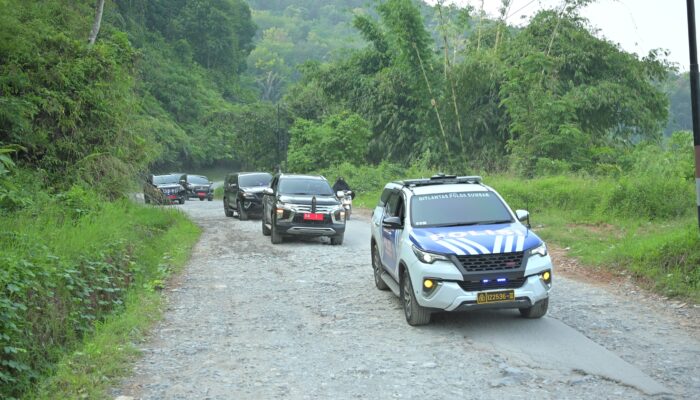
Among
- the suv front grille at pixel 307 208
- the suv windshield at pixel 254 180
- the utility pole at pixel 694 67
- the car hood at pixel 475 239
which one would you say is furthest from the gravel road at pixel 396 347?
the suv windshield at pixel 254 180

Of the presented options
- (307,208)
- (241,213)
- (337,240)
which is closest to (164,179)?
(241,213)

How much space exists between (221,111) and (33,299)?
64550 millimetres

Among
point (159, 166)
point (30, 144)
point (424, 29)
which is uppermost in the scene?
point (424, 29)

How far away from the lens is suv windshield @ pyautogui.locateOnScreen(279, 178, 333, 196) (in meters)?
19.9

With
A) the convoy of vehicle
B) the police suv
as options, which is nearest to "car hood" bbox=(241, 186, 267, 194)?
the convoy of vehicle

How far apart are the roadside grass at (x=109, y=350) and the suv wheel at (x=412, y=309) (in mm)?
3285

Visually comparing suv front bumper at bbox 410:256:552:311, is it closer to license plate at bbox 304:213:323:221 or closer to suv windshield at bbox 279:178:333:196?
license plate at bbox 304:213:323:221

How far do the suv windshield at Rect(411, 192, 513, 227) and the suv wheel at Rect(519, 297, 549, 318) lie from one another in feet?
4.30

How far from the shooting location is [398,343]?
839 centimetres

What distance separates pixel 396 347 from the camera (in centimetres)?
820

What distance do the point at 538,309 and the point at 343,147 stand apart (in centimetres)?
3635

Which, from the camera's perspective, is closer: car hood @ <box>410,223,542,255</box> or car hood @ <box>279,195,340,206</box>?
car hood @ <box>410,223,542,255</box>

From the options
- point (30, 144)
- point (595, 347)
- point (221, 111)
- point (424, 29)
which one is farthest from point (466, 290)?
point (221, 111)

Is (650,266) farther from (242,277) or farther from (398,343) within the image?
(242,277)
